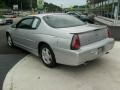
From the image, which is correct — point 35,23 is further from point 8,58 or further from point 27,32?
point 8,58

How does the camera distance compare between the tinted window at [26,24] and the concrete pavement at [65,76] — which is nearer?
the concrete pavement at [65,76]

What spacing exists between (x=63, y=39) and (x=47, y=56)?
91 centimetres

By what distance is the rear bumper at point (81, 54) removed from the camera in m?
4.58

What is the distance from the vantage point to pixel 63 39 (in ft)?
15.8

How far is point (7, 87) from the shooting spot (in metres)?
4.36

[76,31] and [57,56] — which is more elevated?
[76,31]

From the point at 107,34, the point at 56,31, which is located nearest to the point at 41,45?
the point at 56,31

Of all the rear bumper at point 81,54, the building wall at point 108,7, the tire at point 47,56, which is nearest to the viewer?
the rear bumper at point 81,54

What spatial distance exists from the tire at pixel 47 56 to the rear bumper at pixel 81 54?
213 mm

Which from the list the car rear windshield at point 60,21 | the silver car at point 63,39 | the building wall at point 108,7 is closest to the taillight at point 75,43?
the silver car at point 63,39

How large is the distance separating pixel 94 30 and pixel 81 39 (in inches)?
23.2

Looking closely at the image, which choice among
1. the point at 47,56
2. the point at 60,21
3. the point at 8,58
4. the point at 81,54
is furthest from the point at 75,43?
the point at 8,58

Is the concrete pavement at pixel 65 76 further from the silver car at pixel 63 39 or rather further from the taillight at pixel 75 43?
the taillight at pixel 75 43

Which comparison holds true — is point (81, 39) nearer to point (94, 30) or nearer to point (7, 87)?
point (94, 30)
